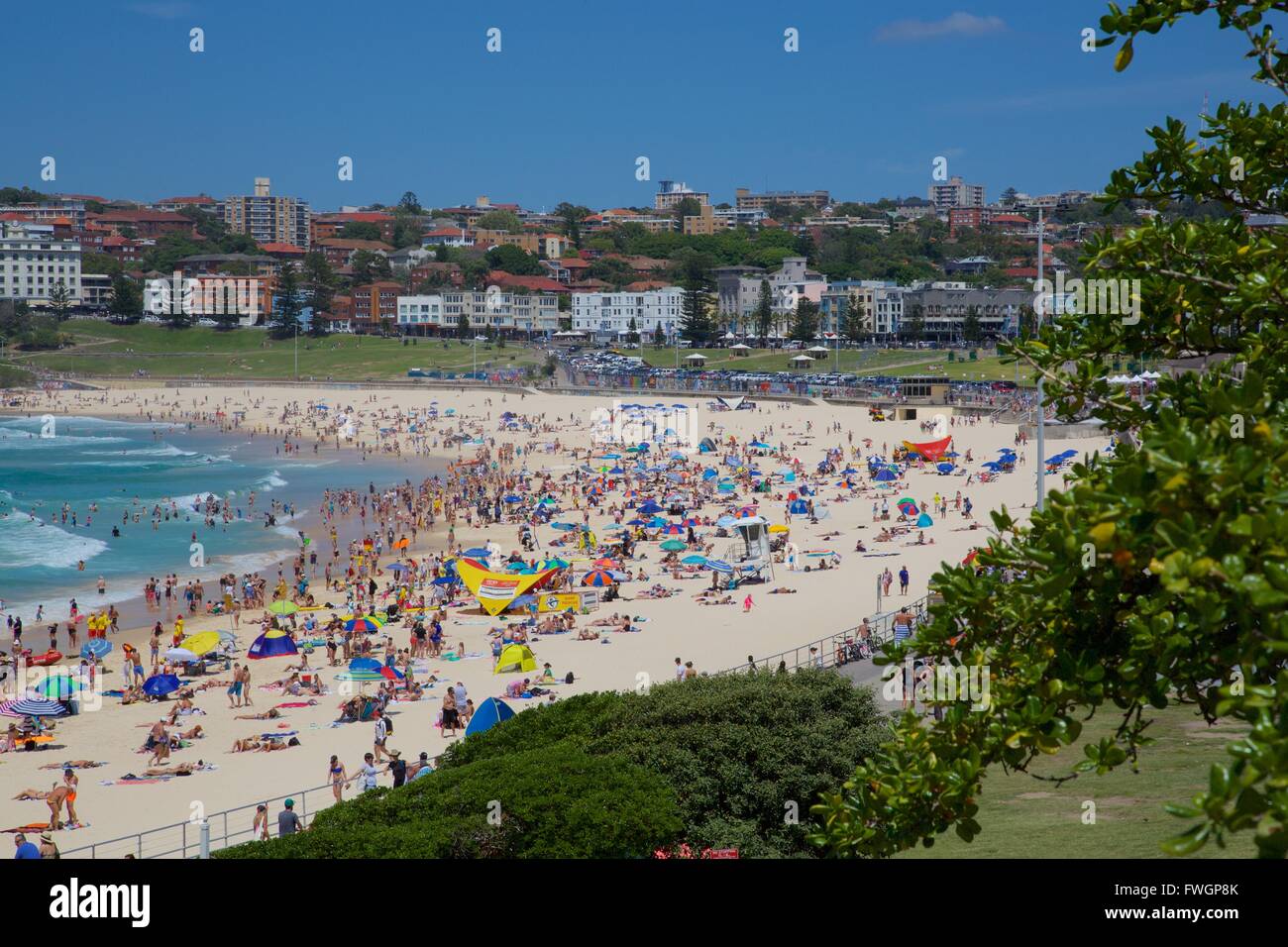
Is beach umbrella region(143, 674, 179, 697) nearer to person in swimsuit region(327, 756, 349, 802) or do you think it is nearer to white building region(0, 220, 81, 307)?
person in swimsuit region(327, 756, 349, 802)

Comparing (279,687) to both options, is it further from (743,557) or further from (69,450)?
(69,450)

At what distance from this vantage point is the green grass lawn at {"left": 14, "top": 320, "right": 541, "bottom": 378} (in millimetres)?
92375

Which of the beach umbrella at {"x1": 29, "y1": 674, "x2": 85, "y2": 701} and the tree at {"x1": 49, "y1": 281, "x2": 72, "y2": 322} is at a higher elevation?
the tree at {"x1": 49, "y1": 281, "x2": 72, "y2": 322}

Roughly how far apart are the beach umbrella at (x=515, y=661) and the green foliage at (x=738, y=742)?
7.92m

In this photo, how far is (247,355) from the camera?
10150 centimetres

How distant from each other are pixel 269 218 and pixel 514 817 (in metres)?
181

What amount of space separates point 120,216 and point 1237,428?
7084 inches

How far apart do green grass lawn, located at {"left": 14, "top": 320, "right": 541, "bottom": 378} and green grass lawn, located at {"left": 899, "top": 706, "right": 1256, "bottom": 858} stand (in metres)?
78.3

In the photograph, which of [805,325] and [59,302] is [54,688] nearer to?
[805,325]

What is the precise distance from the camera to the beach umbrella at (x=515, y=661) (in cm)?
1891

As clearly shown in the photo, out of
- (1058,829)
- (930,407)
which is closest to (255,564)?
(1058,829)

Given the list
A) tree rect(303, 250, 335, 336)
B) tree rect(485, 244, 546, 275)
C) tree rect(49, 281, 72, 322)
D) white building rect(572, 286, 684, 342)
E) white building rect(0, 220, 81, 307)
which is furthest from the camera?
tree rect(485, 244, 546, 275)

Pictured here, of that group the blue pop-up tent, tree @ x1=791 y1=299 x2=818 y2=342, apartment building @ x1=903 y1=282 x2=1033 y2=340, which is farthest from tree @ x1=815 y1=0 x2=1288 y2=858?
tree @ x1=791 y1=299 x2=818 y2=342
